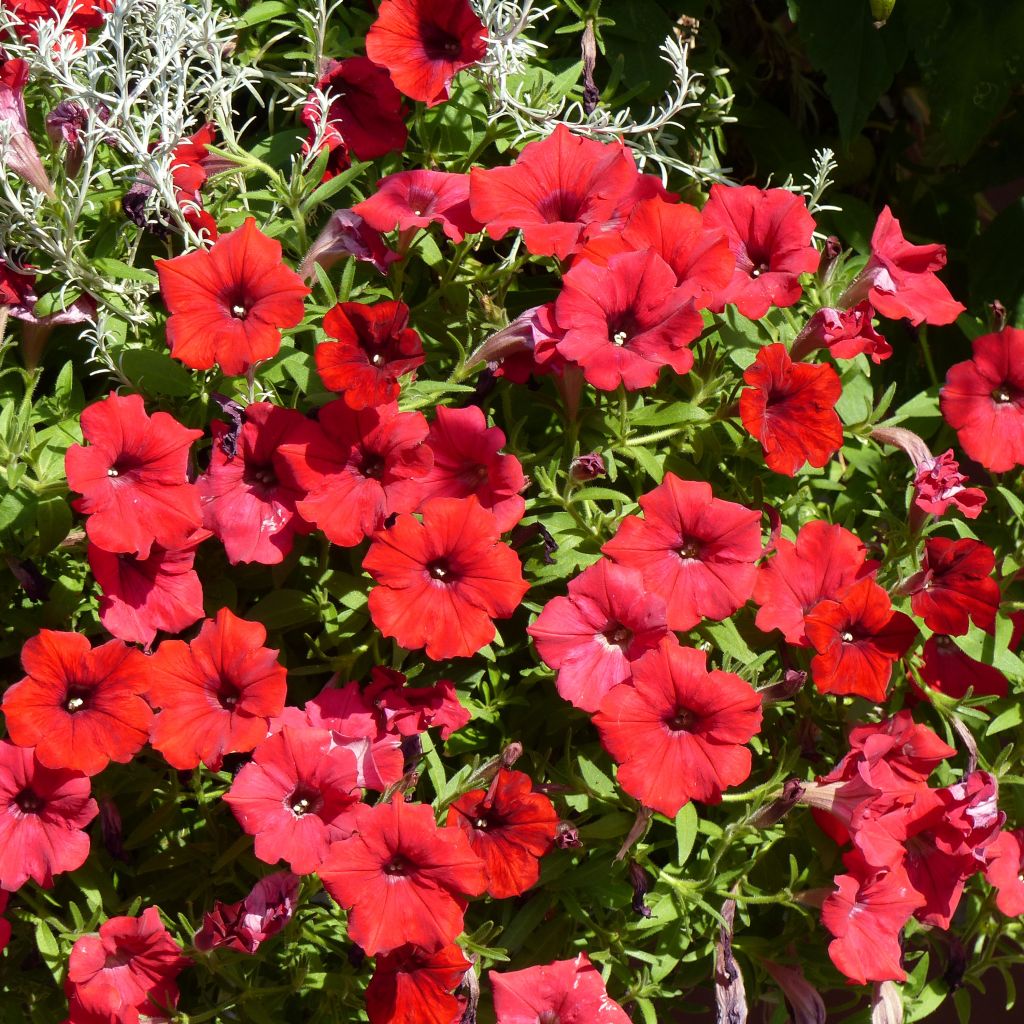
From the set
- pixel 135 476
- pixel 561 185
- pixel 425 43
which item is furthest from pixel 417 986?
pixel 425 43

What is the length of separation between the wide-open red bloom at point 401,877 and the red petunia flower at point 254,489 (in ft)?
0.80

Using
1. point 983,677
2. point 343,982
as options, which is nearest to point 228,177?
point 343,982

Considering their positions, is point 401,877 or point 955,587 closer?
point 401,877

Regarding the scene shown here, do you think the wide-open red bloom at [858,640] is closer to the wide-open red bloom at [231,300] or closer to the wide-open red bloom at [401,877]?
the wide-open red bloom at [401,877]

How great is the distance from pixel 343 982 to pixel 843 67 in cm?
110

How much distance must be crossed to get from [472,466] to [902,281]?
0.48 metres

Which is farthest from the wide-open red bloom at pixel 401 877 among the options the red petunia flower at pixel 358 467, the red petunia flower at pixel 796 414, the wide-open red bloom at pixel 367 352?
the red petunia flower at pixel 796 414

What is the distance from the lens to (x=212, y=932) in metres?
1.08

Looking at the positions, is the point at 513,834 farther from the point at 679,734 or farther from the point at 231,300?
the point at 231,300

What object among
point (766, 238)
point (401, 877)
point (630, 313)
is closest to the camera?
point (401, 877)

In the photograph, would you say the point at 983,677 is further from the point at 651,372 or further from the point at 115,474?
the point at 115,474

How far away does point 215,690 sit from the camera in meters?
1.11

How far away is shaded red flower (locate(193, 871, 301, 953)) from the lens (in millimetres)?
1066

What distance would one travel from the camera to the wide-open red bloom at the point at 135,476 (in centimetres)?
106
